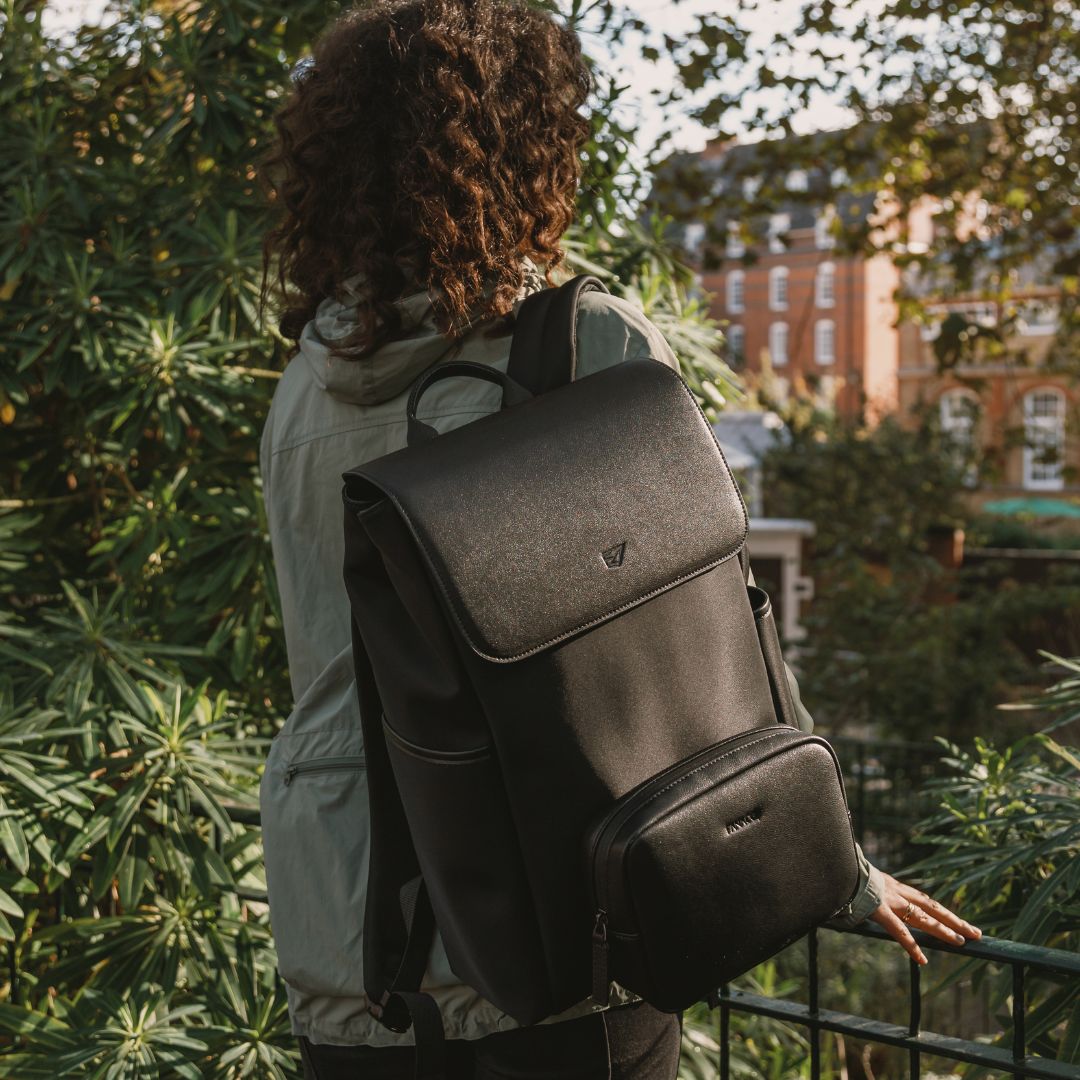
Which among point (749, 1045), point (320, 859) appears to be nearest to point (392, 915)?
point (320, 859)

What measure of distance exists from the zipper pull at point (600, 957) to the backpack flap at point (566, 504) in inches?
10.5

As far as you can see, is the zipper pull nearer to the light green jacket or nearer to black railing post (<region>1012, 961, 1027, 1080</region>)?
the light green jacket

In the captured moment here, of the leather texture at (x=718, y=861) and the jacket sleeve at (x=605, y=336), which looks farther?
the jacket sleeve at (x=605, y=336)

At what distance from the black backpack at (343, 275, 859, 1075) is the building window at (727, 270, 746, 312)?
1941 inches

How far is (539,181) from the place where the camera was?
1.33m

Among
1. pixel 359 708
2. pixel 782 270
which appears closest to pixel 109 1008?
pixel 359 708

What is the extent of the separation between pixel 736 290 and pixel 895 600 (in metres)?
41.2

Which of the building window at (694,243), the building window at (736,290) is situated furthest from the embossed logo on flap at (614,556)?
the building window at (736,290)

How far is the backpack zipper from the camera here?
1.32 metres

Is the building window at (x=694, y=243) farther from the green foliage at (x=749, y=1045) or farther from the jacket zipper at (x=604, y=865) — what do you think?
the jacket zipper at (x=604, y=865)

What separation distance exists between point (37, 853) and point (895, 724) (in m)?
9.37

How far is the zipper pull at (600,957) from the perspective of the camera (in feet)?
3.56

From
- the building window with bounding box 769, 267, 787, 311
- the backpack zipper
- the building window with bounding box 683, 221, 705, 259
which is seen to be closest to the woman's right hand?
the backpack zipper

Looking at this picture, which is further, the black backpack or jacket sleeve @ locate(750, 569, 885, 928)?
jacket sleeve @ locate(750, 569, 885, 928)
